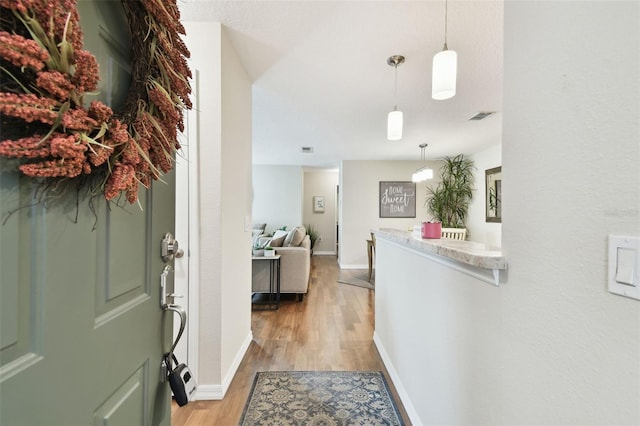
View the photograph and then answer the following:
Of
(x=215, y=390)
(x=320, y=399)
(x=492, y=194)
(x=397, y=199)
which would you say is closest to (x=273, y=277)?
Answer: (x=215, y=390)

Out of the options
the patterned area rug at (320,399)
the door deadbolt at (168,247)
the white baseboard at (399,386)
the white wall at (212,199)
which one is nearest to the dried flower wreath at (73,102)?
the door deadbolt at (168,247)

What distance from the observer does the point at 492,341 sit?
3.10 feet

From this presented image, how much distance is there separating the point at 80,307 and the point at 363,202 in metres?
6.16

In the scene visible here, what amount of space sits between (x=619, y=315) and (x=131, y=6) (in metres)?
1.22

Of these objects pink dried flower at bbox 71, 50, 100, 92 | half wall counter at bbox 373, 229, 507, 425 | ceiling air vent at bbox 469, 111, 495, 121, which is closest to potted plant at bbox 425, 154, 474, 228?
ceiling air vent at bbox 469, 111, 495, 121

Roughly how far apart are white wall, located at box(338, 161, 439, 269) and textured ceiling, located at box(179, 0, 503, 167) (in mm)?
2052

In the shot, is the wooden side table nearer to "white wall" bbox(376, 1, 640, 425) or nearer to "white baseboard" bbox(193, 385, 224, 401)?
"white baseboard" bbox(193, 385, 224, 401)

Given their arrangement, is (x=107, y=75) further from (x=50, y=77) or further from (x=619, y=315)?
(x=619, y=315)

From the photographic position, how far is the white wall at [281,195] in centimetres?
734

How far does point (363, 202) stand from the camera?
652 centimetres

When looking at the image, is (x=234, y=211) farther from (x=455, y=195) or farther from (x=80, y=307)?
(x=455, y=195)

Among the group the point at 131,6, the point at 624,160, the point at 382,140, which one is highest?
the point at 382,140

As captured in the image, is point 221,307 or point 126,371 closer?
point 126,371

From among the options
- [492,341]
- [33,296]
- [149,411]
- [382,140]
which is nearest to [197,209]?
[149,411]
